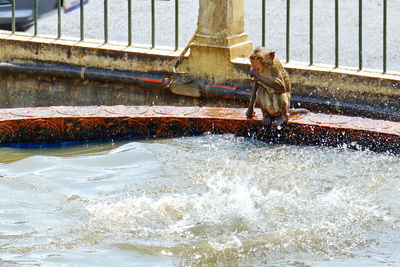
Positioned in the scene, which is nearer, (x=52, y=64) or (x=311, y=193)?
(x=311, y=193)

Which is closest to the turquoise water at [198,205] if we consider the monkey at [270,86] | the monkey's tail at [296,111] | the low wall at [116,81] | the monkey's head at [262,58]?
the monkey at [270,86]

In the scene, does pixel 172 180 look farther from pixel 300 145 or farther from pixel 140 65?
pixel 140 65

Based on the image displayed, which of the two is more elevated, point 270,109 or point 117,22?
point 117,22

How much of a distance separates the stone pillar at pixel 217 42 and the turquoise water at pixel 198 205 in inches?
71.1

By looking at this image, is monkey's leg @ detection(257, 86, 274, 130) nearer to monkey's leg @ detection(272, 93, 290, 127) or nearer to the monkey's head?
monkey's leg @ detection(272, 93, 290, 127)

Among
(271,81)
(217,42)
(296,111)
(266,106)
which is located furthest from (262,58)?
(217,42)

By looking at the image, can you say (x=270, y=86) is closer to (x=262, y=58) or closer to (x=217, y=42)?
(x=262, y=58)

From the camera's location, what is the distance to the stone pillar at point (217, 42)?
30.2 ft

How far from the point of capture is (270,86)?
7.42 m

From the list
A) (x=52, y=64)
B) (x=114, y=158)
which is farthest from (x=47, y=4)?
(x=114, y=158)

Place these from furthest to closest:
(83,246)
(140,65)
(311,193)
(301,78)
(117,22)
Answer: (117,22) → (140,65) → (301,78) → (311,193) → (83,246)

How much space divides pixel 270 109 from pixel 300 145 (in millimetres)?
294

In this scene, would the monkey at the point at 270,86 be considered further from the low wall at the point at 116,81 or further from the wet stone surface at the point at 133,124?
the low wall at the point at 116,81

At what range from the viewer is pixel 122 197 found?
654cm
